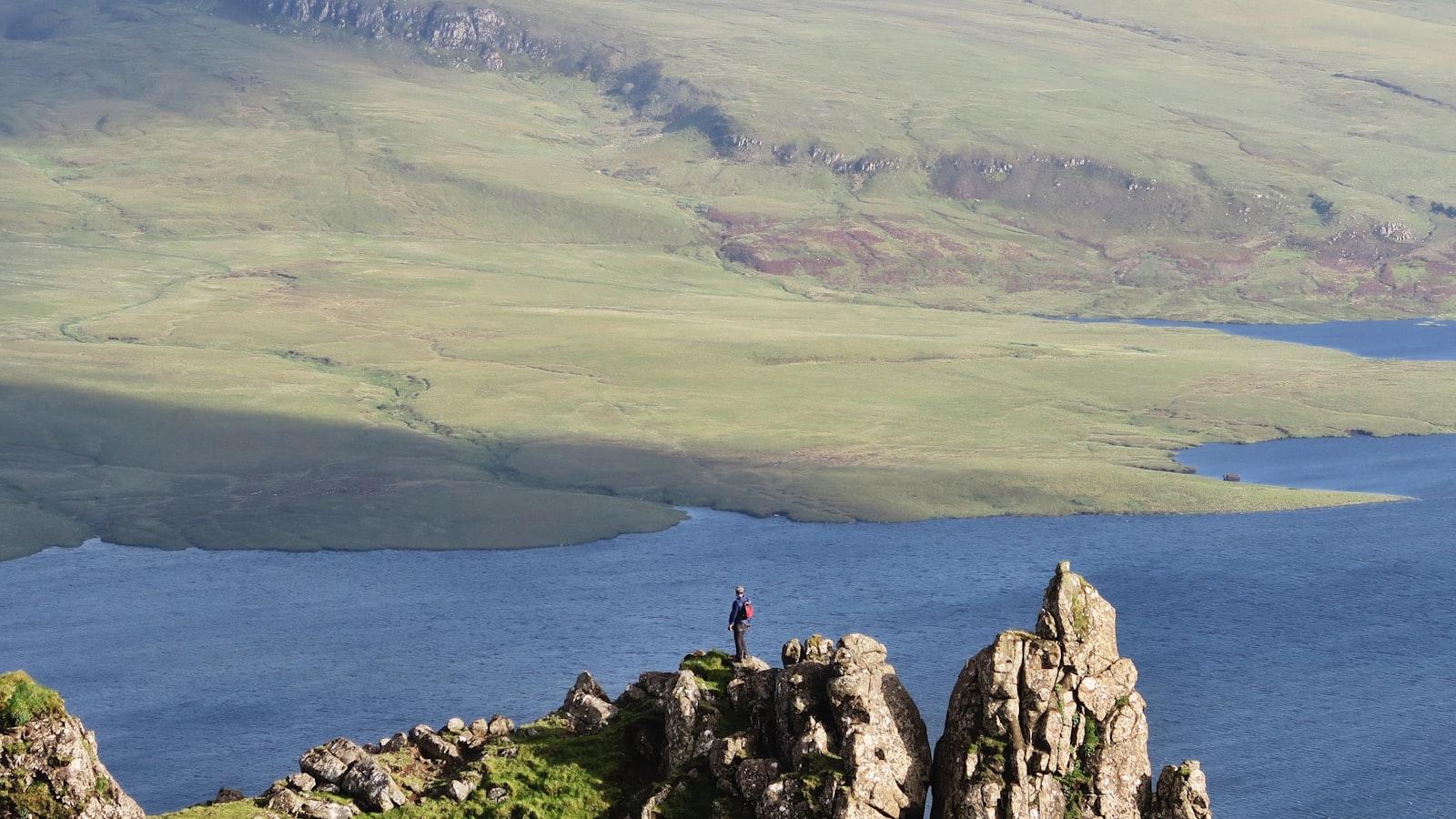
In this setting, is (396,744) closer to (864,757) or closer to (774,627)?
(864,757)

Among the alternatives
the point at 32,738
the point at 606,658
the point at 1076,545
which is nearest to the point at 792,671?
the point at 32,738

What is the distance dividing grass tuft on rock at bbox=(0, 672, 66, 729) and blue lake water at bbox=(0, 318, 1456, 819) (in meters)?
62.6

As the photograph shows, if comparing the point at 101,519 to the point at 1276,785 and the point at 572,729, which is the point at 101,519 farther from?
the point at 572,729

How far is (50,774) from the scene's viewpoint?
45.4 metres

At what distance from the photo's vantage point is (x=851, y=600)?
156 m

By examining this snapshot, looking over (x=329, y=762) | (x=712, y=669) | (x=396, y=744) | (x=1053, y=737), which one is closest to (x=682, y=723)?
(x=712, y=669)

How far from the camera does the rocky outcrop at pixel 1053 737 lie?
49.5m

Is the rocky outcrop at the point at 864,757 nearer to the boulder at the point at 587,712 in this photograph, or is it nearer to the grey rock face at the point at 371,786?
the grey rock face at the point at 371,786

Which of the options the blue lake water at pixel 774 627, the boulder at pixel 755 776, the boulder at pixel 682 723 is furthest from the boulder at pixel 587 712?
the blue lake water at pixel 774 627

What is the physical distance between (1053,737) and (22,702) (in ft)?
91.0

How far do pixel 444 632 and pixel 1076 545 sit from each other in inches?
2653

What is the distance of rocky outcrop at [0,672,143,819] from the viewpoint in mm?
45062

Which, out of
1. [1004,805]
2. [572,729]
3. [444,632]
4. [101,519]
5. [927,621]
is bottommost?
[101,519]

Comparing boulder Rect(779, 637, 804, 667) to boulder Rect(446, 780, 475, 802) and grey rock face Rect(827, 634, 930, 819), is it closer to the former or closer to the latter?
grey rock face Rect(827, 634, 930, 819)
